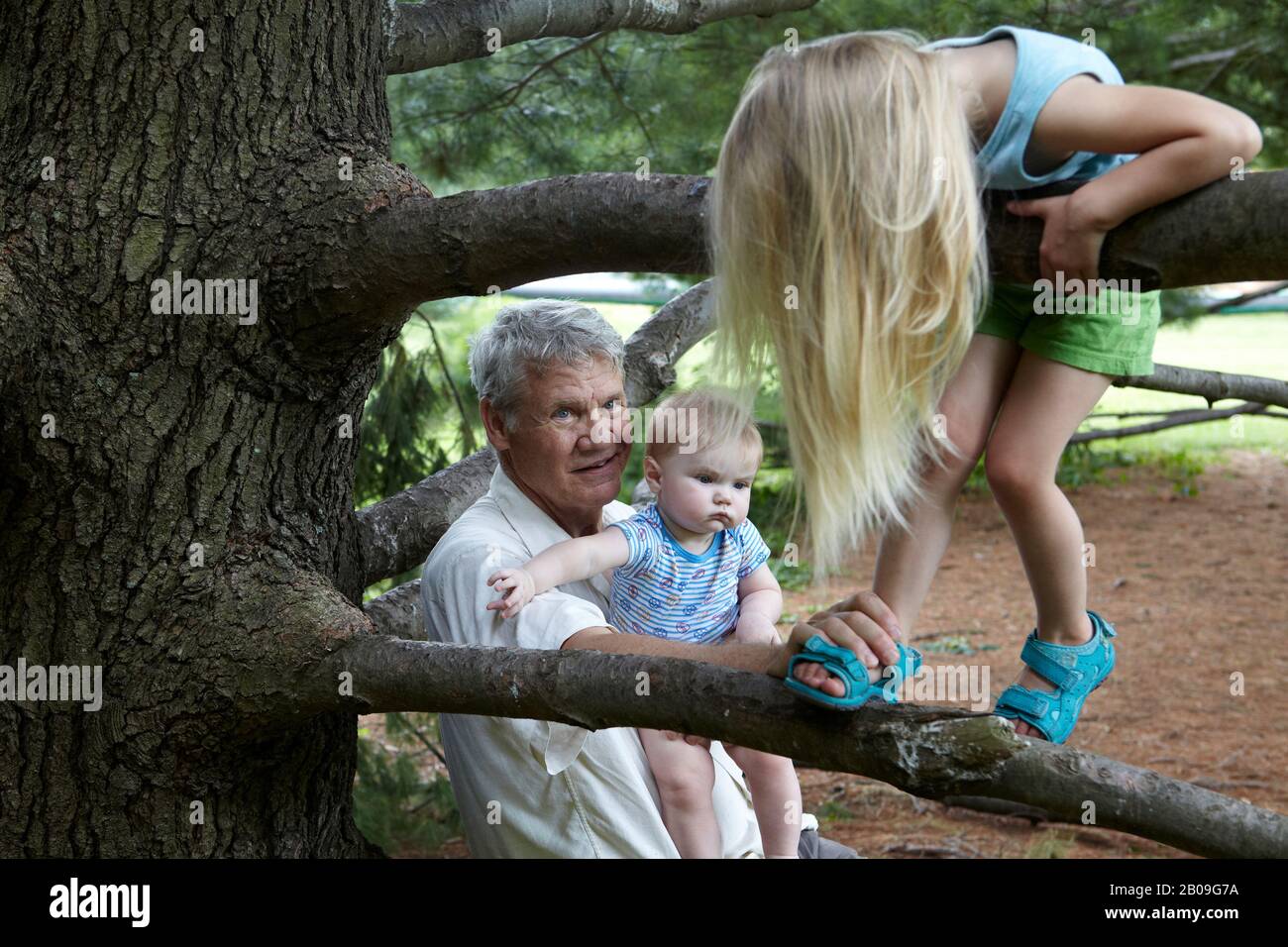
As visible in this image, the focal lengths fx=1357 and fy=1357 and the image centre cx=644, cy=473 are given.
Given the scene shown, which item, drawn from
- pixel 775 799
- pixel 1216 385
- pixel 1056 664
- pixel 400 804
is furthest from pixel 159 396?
pixel 400 804

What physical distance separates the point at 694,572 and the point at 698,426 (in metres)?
0.27

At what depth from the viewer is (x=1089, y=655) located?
2299 millimetres

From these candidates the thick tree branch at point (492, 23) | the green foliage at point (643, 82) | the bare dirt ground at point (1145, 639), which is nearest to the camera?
the thick tree branch at point (492, 23)

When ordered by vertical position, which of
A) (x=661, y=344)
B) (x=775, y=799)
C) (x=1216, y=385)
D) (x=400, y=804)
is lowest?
(x=400, y=804)

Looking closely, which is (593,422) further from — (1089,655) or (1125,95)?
(1125,95)

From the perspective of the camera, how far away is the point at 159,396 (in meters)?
2.05

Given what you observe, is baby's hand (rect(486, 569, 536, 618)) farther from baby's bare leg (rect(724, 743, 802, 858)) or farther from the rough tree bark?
baby's bare leg (rect(724, 743, 802, 858))

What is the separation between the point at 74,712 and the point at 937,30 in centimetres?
424

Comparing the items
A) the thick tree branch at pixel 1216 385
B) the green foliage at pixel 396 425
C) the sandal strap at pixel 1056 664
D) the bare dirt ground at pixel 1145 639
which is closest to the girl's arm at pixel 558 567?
the sandal strap at pixel 1056 664

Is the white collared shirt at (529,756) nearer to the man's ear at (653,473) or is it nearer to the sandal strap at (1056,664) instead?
the man's ear at (653,473)

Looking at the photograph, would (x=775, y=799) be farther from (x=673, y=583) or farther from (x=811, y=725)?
(x=811, y=725)

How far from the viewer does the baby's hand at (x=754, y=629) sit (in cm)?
244

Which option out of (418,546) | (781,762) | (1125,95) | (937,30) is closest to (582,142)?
(937,30)

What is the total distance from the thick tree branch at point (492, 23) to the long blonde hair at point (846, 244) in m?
1.19
